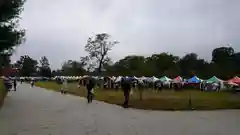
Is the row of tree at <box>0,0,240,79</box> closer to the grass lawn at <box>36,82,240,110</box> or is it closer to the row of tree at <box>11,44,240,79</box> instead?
the row of tree at <box>11,44,240,79</box>

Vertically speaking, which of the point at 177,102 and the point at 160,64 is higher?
the point at 160,64

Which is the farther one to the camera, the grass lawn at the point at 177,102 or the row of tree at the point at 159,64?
the row of tree at the point at 159,64

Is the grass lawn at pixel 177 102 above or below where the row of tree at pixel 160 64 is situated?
below

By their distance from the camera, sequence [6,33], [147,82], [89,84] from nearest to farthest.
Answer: [89,84]
[6,33]
[147,82]

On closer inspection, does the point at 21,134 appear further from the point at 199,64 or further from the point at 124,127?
the point at 199,64

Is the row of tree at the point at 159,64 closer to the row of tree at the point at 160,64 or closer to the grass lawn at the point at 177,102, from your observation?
the row of tree at the point at 160,64

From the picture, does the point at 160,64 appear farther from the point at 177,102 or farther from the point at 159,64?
the point at 177,102

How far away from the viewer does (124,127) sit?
1233 cm

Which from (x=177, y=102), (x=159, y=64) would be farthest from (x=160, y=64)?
(x=177, y=102)

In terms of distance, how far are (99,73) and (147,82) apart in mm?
50229

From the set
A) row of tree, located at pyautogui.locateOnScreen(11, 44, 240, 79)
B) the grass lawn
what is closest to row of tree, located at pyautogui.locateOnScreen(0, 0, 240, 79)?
row of tree, located at pyautogui.locateOnScreen(11, 44, 240, 79)

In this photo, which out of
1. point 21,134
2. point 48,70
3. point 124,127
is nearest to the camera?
point 21,134

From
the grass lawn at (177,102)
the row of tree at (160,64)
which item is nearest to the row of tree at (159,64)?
the row of tree at (160,64)

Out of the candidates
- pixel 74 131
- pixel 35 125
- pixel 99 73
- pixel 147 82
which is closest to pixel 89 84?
pixel 35 125
